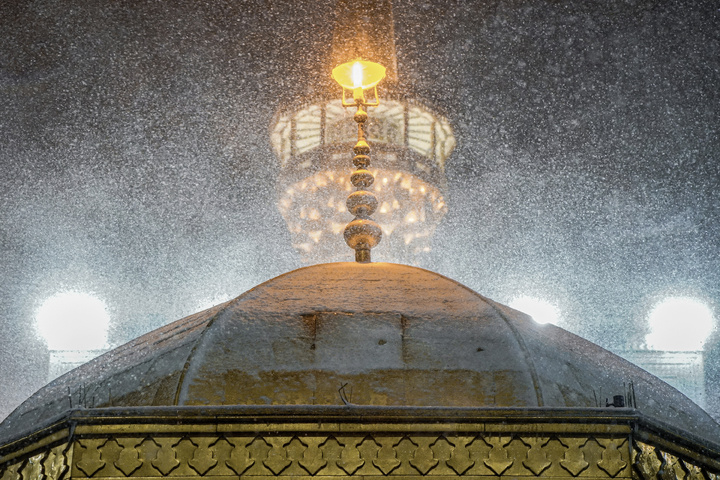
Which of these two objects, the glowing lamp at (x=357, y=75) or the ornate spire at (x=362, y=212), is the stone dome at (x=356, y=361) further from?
the glowing lamp at (x=357, y=75)

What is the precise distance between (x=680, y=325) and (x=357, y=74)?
735cm

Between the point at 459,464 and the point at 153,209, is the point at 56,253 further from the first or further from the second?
the point at 459,464

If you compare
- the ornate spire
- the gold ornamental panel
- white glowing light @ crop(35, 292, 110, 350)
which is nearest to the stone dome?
the gold ornamental panel

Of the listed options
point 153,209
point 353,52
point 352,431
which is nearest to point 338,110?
point 353,52

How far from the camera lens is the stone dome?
483 cm

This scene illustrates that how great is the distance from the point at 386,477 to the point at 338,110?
7253mm

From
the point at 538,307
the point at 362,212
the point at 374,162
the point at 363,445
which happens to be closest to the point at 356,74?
the point at 362,212

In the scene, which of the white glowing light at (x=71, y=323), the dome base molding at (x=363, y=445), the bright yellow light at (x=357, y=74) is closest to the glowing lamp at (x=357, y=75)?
the bright yellow light at (x=357, y=74)

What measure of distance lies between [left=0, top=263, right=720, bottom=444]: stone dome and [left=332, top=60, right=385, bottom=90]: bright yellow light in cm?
276

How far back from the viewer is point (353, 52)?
8.68 metres

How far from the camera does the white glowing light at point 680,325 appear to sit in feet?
39.1

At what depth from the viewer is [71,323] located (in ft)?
40.5

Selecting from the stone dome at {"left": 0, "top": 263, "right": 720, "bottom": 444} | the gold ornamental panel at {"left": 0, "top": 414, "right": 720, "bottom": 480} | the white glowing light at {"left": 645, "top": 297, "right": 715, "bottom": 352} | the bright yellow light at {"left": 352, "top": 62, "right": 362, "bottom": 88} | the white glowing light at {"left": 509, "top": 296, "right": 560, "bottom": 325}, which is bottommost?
the gold ornamental panel at {"left": 0, "top": 414, "right": 720, "bottom": 480}

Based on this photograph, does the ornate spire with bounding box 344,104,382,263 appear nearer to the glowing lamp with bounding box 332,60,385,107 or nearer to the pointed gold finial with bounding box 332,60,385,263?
the pointed gold finial with bounding box 332,60,385,263
